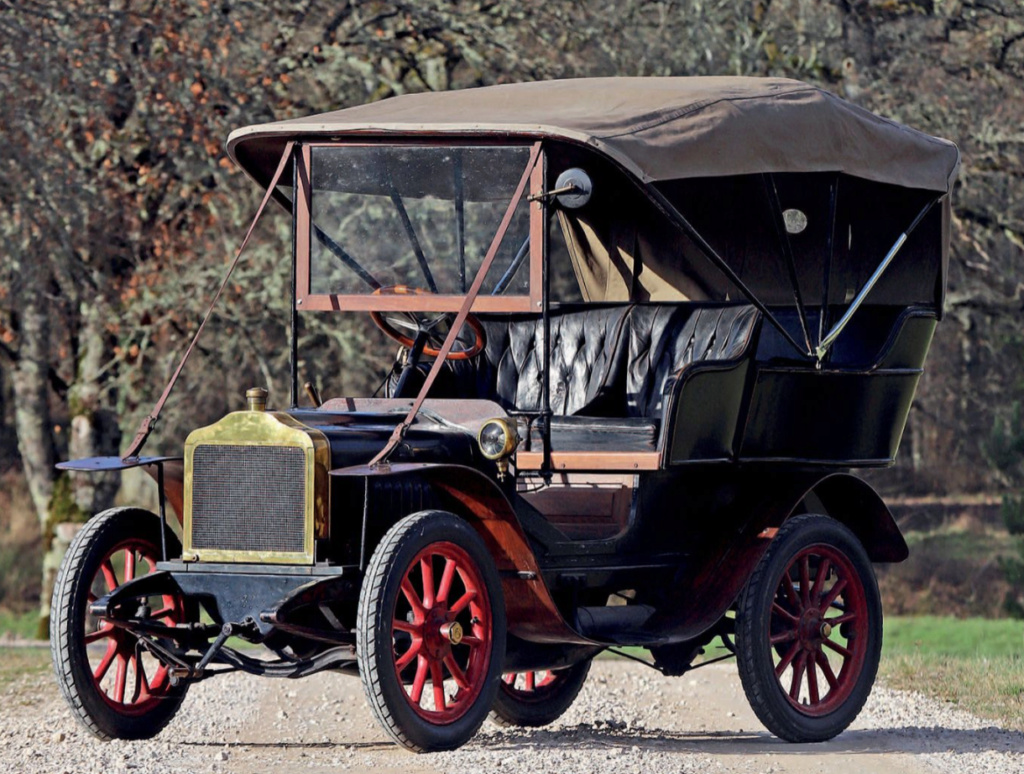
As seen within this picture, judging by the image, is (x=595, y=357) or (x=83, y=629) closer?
(x=83, y=629)

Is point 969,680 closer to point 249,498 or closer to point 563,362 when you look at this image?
point 563,362

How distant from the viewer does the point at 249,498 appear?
676 centimetres

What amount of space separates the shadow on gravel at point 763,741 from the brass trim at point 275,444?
1.18 meters

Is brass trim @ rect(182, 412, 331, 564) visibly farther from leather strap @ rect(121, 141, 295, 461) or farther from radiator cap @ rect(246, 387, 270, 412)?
leather strap @ rect(121, 141, 295, 461)

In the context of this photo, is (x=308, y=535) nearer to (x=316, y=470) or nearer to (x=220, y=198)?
(x=316, y=470)

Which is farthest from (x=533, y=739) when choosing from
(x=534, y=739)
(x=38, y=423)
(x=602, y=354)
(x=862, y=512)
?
(x=38, y=423)

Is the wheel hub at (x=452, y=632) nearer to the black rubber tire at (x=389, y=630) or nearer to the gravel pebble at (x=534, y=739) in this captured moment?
the black rubber tire at (x=389, y=630)

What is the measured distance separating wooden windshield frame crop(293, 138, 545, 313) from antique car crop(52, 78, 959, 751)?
0.05 feet

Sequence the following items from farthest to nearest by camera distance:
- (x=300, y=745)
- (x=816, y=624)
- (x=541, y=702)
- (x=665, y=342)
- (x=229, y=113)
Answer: (x=229, y=113) < (x=665, y=342) < (x=541, y=702) < (x=816, y=624) < (x=300, y=745)

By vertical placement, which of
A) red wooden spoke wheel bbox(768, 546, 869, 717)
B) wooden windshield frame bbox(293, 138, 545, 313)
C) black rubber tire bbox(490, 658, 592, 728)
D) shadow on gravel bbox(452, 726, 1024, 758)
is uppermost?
wooden windshield frame bbox(293, 138, 545, 313)

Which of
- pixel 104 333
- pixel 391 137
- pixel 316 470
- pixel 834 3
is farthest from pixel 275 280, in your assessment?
pixel 316 470

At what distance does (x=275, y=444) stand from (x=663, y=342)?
2932 millimetres

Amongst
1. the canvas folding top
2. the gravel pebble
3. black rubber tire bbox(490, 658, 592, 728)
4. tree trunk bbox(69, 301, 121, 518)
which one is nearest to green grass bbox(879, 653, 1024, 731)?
the gravel pebble

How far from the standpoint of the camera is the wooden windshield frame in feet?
24.3
